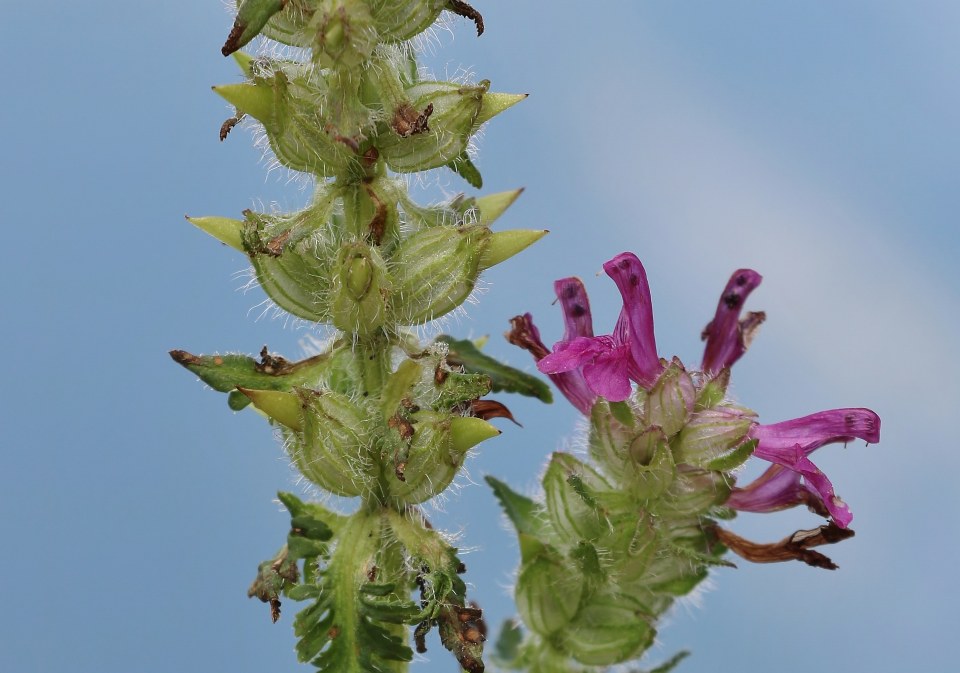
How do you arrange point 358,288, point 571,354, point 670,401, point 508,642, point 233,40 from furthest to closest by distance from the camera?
1. point 508,642
2. point 670,401
3. point 571,354
4. point 358,288
5. point 233,40

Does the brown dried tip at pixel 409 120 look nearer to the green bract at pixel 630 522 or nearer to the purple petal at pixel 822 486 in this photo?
the green bract at pixel 630 522

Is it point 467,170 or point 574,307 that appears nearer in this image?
point 467,170

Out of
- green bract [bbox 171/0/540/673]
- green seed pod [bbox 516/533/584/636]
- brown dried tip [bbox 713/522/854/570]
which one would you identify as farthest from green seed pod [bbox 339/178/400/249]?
brown dried tip [bbox 713/522/854/570]

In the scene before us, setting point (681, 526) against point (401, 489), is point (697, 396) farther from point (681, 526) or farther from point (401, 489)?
point (401, 489)

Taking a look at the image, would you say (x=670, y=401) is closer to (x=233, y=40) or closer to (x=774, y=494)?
(x=774, y=494)

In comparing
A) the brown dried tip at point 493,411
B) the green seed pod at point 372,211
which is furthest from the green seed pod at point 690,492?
the green seed pod at point 372,211

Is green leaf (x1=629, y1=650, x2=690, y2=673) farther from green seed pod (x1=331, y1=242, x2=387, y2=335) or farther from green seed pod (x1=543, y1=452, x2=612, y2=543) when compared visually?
green seed pod (x1=331, y1=242, x2=387, y2=335)

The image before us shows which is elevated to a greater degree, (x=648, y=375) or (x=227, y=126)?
(x=227, y=126)

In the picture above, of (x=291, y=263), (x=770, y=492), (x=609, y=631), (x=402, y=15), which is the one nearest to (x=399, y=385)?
(x=291, y=263)
